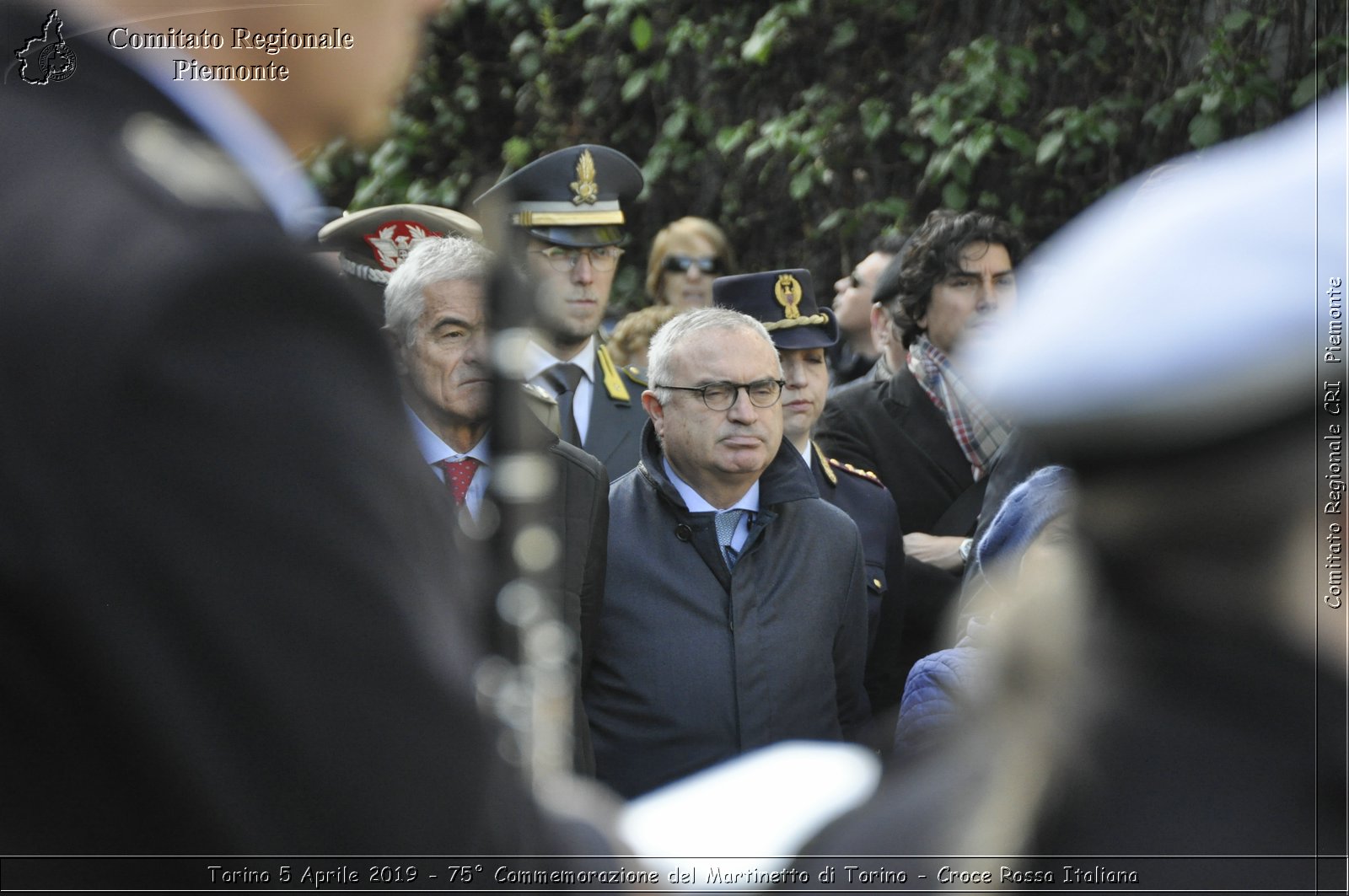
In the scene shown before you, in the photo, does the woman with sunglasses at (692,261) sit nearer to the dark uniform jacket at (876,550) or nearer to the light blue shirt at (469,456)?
the dark uniform jacket at (876,550)

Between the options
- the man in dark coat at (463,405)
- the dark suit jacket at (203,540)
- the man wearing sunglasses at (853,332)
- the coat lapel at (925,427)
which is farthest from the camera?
the man wearing sunglasses at (853,332)

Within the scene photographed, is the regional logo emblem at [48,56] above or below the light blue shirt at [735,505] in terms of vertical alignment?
above

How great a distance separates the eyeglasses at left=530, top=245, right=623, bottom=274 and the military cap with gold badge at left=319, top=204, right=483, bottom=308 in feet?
2.41

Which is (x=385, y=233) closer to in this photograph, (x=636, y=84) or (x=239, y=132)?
(x=239, y=132)

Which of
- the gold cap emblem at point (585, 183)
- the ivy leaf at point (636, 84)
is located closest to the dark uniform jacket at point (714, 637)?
the gold cap emblem at point (585, 183)

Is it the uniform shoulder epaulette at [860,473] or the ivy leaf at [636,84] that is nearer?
the uniform shoulder epaulette at [860,473]

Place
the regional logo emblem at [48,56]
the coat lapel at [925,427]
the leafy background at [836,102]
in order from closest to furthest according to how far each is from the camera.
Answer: the regional logo emblem at [48,56]
the coat lapel at [925,427]
the leafy background at [836,102]

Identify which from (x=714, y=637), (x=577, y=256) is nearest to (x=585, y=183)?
(x=577, y=256)

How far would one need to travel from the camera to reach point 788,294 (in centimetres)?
427

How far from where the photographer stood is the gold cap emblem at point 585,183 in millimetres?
4359

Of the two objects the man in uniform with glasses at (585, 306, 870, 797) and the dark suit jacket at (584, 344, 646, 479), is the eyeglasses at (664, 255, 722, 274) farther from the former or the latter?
the man in uniform with glasses at (585, 306, 870, 797)

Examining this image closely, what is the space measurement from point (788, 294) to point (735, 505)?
110cm

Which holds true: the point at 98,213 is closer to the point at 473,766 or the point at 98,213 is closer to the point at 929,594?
the point at 473,766

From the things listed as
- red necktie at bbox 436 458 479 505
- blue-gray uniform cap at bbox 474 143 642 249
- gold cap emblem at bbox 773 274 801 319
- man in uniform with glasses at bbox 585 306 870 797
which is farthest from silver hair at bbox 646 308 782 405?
red necktie at bbox 436 458 479 505
